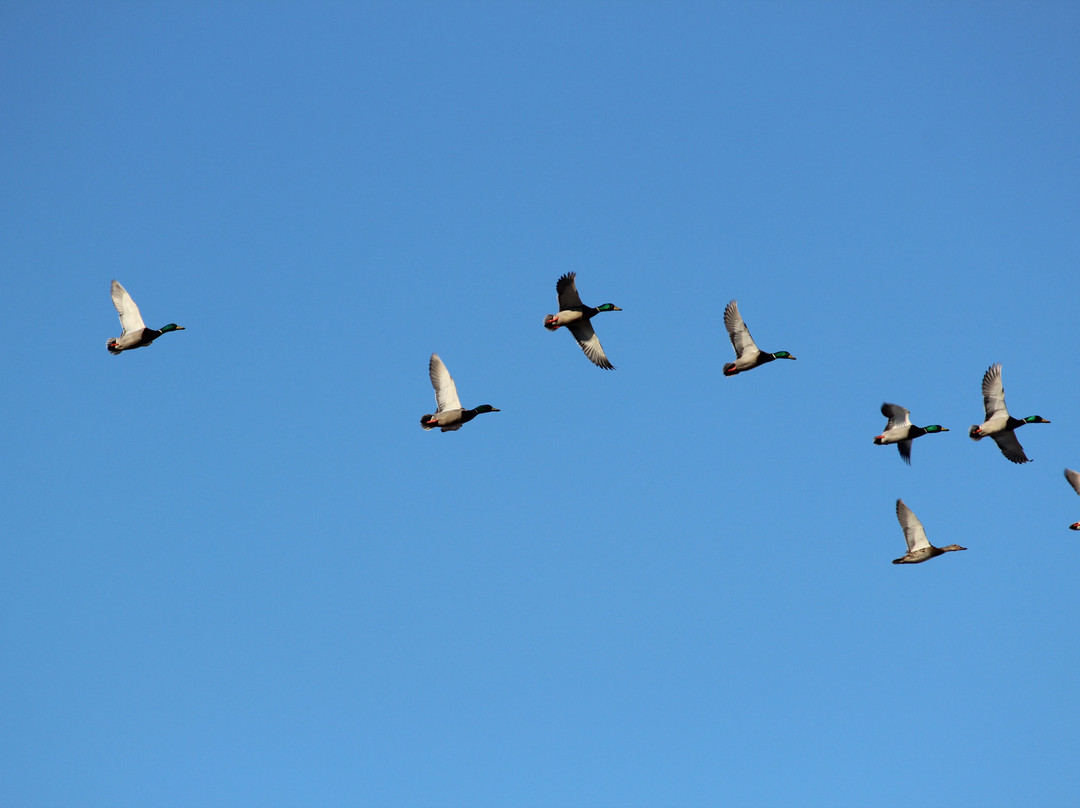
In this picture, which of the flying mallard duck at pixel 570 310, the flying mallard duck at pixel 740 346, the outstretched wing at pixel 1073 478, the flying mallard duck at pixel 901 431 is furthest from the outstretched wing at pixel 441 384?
the outstretched wing at pixel 1073 478

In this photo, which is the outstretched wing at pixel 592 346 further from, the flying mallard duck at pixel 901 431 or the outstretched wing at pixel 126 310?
the outstretched wing at pixel 126 310

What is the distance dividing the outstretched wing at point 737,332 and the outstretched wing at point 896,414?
4.88 metres

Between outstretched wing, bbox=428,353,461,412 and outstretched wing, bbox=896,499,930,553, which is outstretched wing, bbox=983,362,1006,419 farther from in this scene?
outstretched wing, bbox=428,353,461,412

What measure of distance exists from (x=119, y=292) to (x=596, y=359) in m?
16.2

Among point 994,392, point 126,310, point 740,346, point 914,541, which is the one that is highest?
point 126,310

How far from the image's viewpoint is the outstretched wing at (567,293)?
1882 inches

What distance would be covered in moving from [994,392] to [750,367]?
8326mm

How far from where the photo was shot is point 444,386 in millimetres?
47562

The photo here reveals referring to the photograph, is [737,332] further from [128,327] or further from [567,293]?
[128,327]

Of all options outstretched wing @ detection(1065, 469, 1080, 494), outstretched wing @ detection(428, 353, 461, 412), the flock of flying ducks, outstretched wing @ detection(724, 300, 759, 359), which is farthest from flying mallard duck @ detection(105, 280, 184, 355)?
outstretched wing @ detection(1065, 469, 1080, 494)

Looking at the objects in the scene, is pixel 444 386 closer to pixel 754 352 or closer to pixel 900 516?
pixel 754 352

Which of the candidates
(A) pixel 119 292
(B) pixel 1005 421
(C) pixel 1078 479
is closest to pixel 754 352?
(B) pixel 1005 421

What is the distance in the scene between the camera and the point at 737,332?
160 ft

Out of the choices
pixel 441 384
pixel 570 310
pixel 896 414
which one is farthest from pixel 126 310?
pixel 896 414
